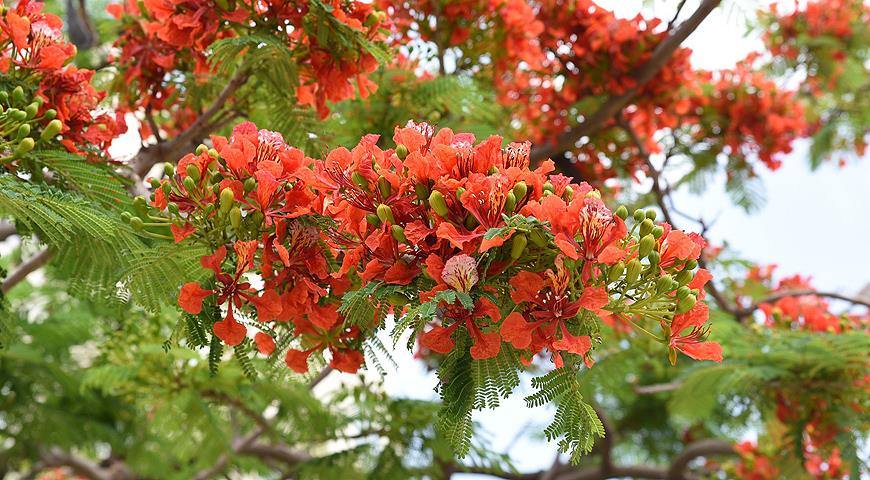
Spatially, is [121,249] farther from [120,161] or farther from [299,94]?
[299,94]

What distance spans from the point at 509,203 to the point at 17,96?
94cm

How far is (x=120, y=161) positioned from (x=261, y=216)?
73cm

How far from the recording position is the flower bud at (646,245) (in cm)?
116

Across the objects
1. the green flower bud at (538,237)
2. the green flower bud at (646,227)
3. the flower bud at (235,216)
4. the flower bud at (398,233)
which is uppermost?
the green flower bud at (646,227)

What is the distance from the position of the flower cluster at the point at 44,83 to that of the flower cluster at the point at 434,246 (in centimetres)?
37

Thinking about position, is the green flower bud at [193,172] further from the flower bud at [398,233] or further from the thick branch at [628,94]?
the thick branch at [628,94]

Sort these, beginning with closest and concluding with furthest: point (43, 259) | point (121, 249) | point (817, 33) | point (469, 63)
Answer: point (121, 249) → point (43, 259) → point (469, 63) → point (817, 33)

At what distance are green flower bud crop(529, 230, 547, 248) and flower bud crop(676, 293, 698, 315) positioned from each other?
197 millimetres

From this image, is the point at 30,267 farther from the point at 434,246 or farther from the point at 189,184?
the point at 434,246

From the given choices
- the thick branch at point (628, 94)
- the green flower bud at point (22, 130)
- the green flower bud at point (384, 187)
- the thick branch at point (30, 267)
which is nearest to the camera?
the green flower bud at point (384, 187)

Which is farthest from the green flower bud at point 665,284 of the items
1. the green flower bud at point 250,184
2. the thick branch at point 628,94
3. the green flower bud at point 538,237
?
the thick branch at point 628,94

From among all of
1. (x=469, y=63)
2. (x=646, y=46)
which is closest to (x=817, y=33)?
(x=646, y=46)

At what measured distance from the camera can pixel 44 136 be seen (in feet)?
5.32

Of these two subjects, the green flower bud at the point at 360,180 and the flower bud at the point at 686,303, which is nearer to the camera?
the flower bud at the point at 686,303
